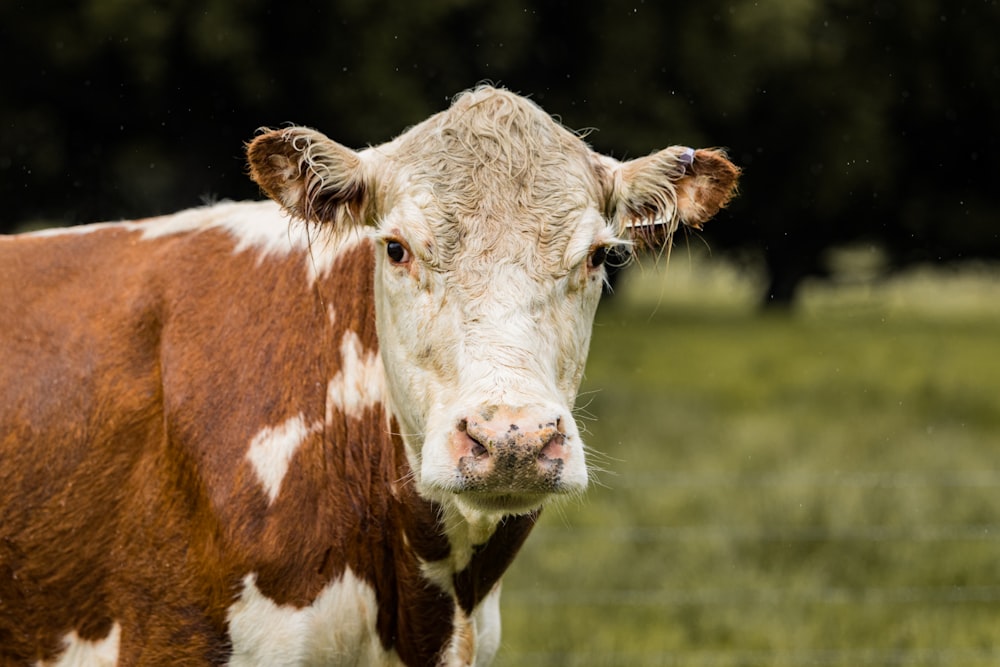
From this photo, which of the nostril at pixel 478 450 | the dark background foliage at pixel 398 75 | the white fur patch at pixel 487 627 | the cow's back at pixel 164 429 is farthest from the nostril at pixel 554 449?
the dark background foliage at pixel 398 75

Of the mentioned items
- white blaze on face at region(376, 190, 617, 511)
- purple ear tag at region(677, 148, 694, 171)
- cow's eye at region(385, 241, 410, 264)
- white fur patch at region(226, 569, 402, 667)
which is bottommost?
white fur patch at region(226, 569, 402, 667)

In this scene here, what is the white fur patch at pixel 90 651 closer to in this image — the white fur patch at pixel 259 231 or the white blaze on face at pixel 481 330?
the white blaze on face at pixel 481 330

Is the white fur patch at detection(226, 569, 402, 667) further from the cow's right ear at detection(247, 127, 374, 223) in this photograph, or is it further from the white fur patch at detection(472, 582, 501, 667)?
the cow's right ear at detection(247, 127, 374, 223)

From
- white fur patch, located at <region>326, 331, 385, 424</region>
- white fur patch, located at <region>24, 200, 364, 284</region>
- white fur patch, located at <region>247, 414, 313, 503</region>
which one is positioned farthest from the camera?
white fur patch, located at <region>24, 200, 364, 284</region>

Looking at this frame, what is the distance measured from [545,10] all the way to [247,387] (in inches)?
523

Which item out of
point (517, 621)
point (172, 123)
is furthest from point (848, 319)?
point (517, 621)

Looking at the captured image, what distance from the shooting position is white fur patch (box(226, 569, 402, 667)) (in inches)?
129

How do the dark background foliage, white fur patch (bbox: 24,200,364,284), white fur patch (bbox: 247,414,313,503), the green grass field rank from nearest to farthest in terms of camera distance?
white fur patch (bbox: 247,414,313,503) < white fur patch (bbox: 24,200,364,284) < the green grass field < the dark background foliage

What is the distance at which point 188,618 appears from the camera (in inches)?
130

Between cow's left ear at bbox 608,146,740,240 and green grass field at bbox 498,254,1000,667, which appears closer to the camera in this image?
cow's left ear at bbox 608,146,740,240

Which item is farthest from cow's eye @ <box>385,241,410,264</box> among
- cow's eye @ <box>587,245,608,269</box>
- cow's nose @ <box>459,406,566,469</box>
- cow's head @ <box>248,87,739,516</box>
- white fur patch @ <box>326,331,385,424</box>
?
cow's nose @ <box>459,406,566,469</box>

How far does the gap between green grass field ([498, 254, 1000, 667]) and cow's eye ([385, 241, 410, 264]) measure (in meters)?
0.62

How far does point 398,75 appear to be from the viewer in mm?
13688

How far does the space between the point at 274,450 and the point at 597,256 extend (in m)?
0.92
